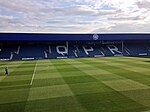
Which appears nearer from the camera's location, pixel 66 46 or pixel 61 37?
pixel 61 37

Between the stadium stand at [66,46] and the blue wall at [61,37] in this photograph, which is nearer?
the blue wall at [61,37]

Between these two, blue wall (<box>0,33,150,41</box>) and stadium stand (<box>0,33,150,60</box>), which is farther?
stadium stand (<box>0,33,150,60</box>)

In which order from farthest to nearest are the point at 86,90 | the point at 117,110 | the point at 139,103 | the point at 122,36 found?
the point at 122,36
the point at 86,90
the point at 139,103
the point at 117,110

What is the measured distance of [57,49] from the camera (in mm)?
60531

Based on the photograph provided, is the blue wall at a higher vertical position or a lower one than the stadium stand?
higher

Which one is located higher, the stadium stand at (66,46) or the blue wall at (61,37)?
the blue wall at (61,37)

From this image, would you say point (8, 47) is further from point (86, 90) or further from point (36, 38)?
point (86, 90)

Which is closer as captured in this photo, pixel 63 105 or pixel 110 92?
pixel 63 105

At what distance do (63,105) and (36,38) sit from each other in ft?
149

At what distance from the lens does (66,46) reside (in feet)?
202

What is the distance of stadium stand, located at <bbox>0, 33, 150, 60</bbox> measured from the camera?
55.2m

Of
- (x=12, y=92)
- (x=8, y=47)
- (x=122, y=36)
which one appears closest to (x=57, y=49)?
(x=8, y=47)

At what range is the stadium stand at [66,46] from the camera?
55.2m

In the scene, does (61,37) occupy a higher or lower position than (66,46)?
higher
